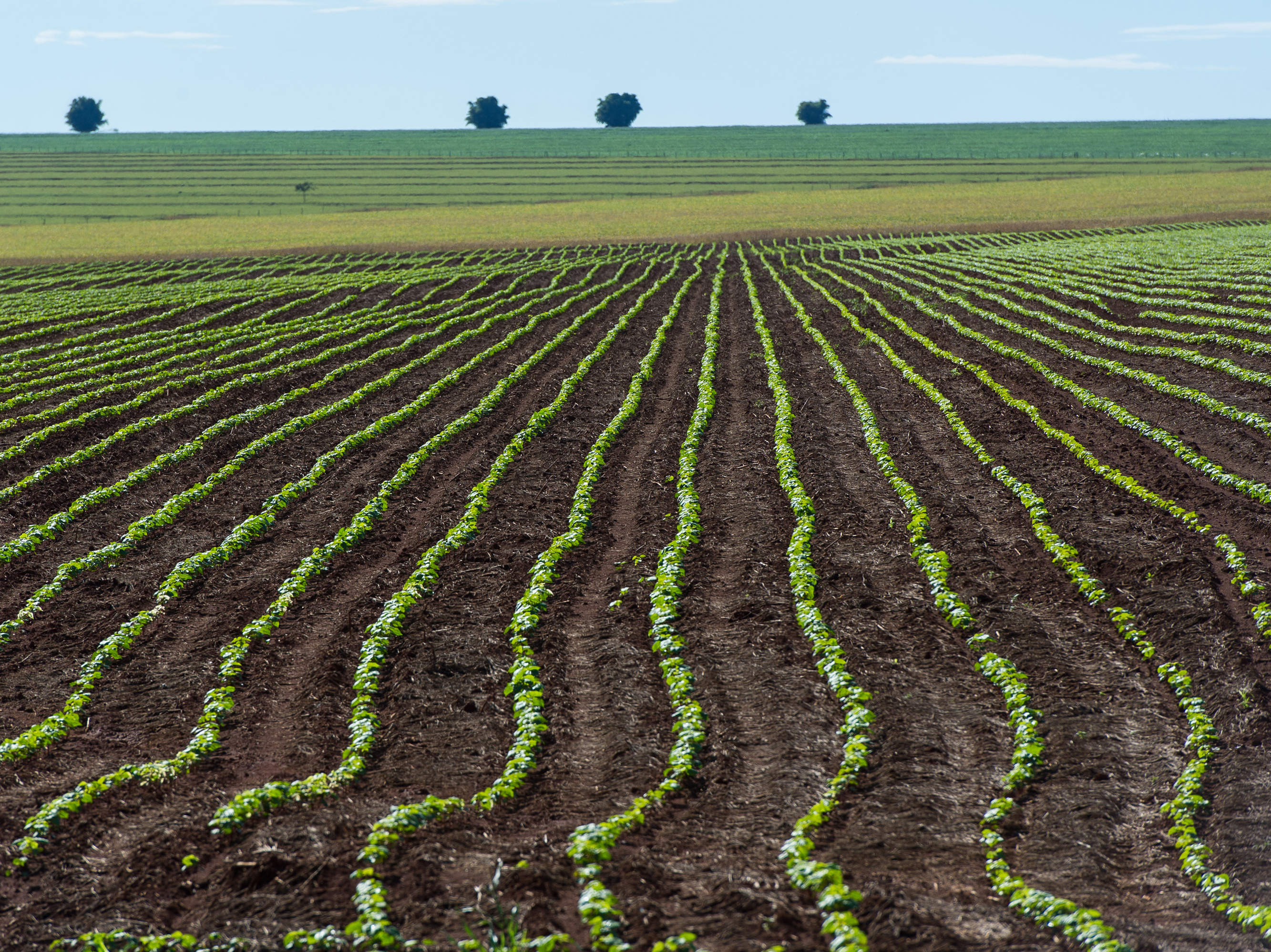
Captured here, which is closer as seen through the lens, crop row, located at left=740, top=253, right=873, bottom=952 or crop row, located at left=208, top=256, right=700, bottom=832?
crop row, located at left=740, top=253, right=873, bottom=952

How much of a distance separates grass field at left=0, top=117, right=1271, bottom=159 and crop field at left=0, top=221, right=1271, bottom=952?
460 ft

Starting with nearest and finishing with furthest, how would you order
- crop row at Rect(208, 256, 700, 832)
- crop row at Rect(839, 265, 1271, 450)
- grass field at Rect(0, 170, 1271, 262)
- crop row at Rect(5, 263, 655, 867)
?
crop row at Rect(208, 256, 700, 832) → crop row at Rect(5, 263, 655, 867) → crop row at Rect(839, 265, 1271, 450) → grass field at Rect(0, 170, 1271, 262)

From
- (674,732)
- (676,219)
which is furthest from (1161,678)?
(676,219)

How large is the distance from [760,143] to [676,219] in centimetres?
10182

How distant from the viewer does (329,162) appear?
5861 inches

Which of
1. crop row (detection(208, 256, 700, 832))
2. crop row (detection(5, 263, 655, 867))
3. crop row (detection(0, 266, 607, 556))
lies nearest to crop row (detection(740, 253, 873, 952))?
crop row (detection(208, 256, 700, 832))

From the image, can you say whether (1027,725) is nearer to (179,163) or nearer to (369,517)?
(369,517)

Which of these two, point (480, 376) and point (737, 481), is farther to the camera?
point (480, 376)

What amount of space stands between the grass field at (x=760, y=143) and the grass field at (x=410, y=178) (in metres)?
9.44

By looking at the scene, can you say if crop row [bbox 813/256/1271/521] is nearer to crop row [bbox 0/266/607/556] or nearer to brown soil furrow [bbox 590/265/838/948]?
brown soil furrow [bbox 590/265/838/948]

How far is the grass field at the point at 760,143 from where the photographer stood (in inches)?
6029

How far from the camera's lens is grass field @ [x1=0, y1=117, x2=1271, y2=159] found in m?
153

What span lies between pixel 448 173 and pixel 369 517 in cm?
12901

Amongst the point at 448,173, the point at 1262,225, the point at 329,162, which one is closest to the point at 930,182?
the point at 1262,225
